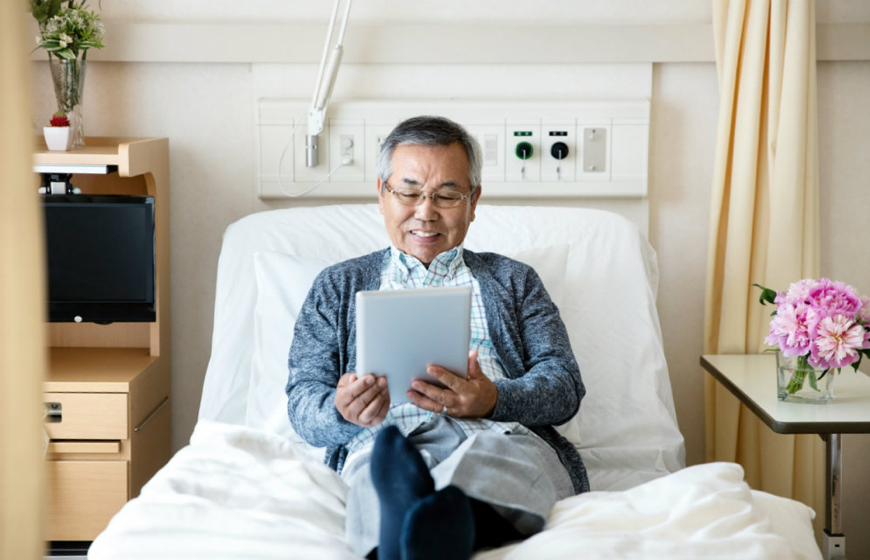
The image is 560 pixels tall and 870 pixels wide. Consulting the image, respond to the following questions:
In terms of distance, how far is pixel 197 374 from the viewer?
8.25 ft

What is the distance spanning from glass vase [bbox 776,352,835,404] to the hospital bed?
0.24 metres

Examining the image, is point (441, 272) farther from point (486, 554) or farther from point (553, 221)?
point (486, 554)

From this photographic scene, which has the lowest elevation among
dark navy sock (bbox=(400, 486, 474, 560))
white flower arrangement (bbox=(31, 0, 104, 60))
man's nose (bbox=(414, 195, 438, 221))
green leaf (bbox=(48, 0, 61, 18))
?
dark navy sock (bbox=(400, 486, 474, 560))

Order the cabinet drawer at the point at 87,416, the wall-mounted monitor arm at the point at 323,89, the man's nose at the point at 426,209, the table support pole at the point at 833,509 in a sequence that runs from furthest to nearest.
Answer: the wall-mounted monitor arm at the point at 323,89 < the cabinet drawer at the point at 87,416 < the table support pole at the point at 833,509 < the man's nose at the point at 426,209

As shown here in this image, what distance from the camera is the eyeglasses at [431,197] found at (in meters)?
1.72

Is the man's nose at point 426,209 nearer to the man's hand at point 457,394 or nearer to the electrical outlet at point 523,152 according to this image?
the man's hand at point 457,394

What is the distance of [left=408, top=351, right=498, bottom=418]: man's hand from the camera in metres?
1.45

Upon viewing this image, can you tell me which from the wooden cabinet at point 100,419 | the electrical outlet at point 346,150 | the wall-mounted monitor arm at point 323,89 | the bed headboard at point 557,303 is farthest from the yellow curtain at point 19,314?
the electrical outlet at point 346,150

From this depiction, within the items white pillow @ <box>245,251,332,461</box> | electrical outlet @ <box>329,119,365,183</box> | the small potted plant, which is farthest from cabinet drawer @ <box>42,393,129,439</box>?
electrical outlet @ <box>329,119,365,183</box>

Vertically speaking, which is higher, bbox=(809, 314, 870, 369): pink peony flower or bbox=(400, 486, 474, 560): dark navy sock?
bbox=(809, 314, 870, 369): pink peony flower

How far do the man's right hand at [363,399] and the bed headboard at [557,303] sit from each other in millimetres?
446

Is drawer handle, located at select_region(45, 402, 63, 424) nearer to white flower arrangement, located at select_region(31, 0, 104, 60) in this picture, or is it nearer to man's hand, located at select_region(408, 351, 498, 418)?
white flower arrangement, located at select_region(31, 0, 104, 60)

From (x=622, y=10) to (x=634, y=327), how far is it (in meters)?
0.92

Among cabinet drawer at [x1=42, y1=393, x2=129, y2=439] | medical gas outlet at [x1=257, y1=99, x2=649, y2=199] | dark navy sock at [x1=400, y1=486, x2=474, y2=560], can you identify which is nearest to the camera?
dark navy sock at [x1=400, y1=486, x2=474, y2=560]
